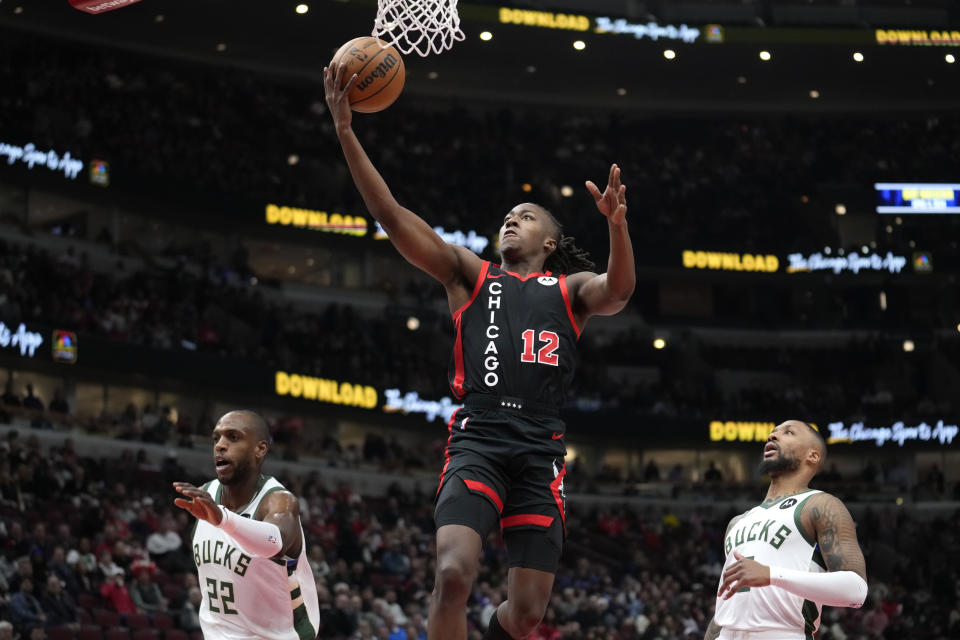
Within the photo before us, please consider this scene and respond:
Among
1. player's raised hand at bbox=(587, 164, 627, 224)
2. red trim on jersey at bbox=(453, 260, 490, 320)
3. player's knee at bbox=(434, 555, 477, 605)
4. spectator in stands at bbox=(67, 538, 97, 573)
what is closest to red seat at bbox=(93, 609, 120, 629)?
spectator in stands at bbox=(67, 538, 97, 573)

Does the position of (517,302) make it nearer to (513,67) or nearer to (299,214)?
(299,214)

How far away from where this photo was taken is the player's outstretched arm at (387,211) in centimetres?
633

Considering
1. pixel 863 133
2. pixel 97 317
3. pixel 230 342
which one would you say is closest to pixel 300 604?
pixel 97 317

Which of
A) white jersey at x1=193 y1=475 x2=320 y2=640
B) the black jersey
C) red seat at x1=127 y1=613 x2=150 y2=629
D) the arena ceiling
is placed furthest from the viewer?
the arena ceiling

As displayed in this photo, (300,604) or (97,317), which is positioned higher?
(97,317)

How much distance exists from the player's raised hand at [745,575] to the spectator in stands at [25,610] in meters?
11.8

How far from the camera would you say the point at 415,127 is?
4059cm

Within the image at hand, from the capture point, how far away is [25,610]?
1582cm

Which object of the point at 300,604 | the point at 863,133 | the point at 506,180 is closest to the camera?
the point at 300,604

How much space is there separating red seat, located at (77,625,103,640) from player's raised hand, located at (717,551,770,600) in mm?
12009

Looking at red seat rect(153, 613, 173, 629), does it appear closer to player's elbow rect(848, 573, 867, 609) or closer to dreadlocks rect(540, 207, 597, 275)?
dreadlocks rect(540, 207, 597, 275)

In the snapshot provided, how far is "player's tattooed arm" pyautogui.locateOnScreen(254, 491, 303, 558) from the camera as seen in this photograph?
22.2 ft

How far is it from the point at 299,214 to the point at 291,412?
17.4 ft

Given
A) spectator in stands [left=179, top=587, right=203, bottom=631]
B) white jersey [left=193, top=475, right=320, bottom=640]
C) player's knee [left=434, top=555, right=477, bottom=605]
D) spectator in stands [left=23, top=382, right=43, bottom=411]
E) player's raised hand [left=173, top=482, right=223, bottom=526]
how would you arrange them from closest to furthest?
player's knee [left=434, top=555, right=477, bottom=605]
player's raised hand [left=173, top=482, right=223, bottom=526]
white jersey [left=193, top=475, right=320, bottom=640]
spectator in stands [left=179, top=587, right=203, bottom=631]
spectator in stands [left=23, top=382, right=43, bottom=411]
